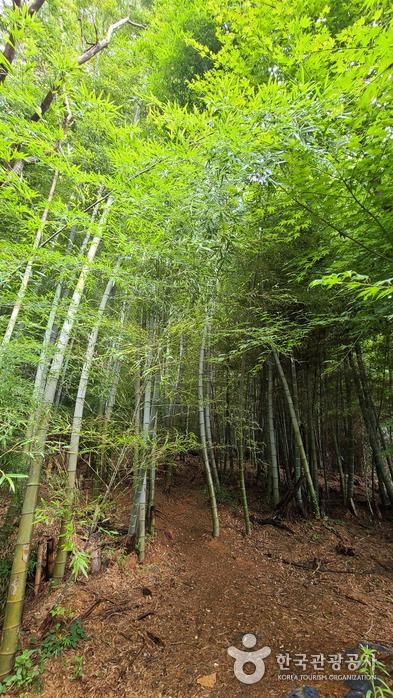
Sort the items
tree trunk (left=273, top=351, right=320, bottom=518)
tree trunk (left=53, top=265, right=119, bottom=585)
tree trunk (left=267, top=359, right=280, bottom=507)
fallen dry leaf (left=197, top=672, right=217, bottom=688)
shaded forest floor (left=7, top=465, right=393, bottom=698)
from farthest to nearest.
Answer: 1. tree trunk (left=267, top=359, right=280, bottom=507)
2. tree trunk (left=273, top=351, right=320, bottom=518)
3. tree trunk (left=53, top=265, right=119, bottom=585)
4. shaded forest floor (left=7, top=465, right=393, bottom=698)
5. fallen dry leaf (left=197, top=672, right=217, bottom=688)

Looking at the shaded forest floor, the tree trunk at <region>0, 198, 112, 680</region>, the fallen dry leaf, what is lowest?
the fallen dry leaf

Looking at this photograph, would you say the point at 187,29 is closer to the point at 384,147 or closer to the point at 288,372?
the point at 384,147

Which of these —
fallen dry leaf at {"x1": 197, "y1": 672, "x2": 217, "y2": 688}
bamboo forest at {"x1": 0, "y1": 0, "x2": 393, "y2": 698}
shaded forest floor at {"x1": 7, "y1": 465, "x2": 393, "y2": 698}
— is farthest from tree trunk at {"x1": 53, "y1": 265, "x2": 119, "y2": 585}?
fallen dry leaf at {"x1": 197, "y1": 672, "x2": 217, "y2": 688}

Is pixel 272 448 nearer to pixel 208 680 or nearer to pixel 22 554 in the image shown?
pixel 208 680

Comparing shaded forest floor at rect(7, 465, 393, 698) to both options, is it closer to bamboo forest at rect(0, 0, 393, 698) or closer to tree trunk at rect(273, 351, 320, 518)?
bamboo forest at rect(0, 0, 393, 698)

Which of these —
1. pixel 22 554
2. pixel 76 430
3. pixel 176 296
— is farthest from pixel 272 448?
pixel 22 554

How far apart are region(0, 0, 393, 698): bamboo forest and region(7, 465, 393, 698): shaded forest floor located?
0.8 inches

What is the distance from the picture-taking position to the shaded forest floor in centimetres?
198

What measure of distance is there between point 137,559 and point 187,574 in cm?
58

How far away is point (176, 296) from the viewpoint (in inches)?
123

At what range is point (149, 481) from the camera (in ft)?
13.0

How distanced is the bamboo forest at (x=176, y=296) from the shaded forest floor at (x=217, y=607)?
0.07 ft

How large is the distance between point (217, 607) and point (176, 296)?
2934mm

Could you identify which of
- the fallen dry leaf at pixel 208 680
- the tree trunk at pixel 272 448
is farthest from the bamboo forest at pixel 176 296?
the tree trunk at pixel 272 448
